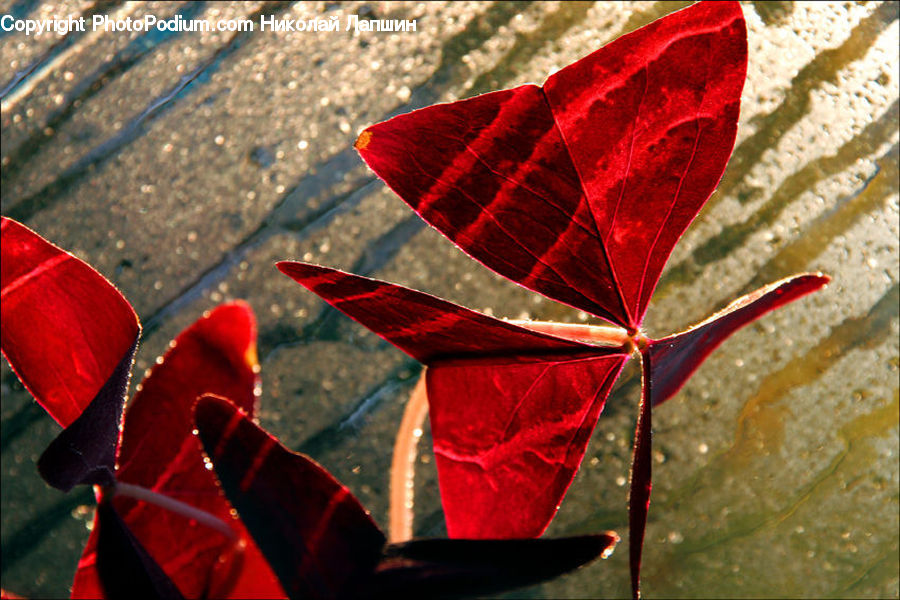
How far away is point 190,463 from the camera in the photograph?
38 centimetres

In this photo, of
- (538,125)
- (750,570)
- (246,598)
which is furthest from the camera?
(750,570)

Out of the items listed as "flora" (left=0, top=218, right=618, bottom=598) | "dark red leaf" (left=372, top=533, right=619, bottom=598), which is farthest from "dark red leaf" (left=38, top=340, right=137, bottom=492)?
"dark red leaf" (left=372, top=533, right=619, bottom=598)

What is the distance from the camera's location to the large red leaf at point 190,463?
36cm

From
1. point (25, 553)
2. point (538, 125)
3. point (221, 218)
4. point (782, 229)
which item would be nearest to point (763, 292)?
point (538, 125)

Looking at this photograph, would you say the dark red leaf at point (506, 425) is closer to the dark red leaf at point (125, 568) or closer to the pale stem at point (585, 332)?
the pale stem at point (585, 332)

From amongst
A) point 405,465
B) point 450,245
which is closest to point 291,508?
point 405,465

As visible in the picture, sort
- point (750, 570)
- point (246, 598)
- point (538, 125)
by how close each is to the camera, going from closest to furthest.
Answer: point (538, 125)
point (246, 598)
point (750, 570)

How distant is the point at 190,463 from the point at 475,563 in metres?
0.19

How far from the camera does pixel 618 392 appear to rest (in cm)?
50

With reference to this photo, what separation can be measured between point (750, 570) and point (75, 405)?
424mm

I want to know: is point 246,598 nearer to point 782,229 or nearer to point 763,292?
point 763,292

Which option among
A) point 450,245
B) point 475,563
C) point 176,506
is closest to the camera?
point 475,563

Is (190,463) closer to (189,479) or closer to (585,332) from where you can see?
(189,479)

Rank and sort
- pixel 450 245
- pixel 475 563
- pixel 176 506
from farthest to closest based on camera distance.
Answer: pixel 450 245 → pixel 176 506 → pixel 475 563
